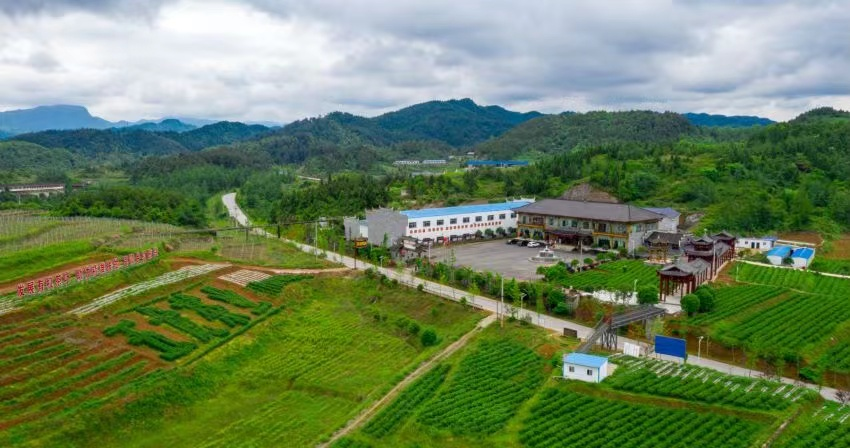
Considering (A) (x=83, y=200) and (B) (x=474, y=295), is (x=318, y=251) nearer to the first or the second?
(B) (x=474, y=295)

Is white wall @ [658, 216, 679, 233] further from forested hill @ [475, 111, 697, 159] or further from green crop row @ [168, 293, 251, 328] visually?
forested hill @ [475, 111, 697, 159]

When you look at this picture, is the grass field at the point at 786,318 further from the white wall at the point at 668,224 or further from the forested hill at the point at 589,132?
the forested hill at the point at 589,132

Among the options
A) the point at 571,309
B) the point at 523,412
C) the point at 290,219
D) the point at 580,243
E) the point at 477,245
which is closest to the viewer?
the point at 523,412

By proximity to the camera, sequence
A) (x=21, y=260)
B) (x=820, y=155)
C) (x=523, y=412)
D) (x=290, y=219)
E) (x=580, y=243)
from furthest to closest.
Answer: (x=820, y=155)
(x=290, y=219)
(x=580, y=243)
(x=21, y=260)
(x=523, y=412)

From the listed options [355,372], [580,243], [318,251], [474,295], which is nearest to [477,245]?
[580,243]

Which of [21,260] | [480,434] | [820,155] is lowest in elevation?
[480,434]

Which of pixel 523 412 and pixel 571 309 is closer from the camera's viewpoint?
pixel 523 412

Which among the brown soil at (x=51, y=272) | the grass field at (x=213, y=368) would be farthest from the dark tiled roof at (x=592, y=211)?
the brown soil at (x=51, y=272)
